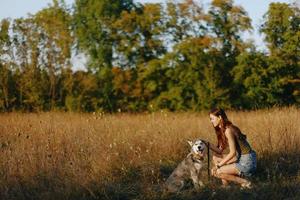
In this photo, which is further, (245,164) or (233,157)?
(245,164)

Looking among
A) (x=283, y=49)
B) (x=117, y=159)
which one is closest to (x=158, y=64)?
(x=283, y=49)

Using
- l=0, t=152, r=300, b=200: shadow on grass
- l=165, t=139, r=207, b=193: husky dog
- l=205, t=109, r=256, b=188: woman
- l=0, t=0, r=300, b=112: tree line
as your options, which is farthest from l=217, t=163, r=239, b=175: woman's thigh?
l=0, t=0, r=300, b=112: tree line

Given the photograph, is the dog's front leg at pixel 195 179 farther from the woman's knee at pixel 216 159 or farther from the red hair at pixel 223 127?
the red hair at pixel 223 127

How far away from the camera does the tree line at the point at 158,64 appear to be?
103 feet

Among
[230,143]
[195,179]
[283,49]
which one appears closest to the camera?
[195,179]

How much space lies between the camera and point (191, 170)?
9.83 meters

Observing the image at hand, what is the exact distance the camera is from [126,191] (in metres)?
9.73

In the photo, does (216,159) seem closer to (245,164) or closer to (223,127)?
(245,164)

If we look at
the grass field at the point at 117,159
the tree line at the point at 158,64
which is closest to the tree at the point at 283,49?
the tree line at the point at 158,64

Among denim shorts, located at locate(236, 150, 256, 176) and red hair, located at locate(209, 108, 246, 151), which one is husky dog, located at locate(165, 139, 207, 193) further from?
denim shorts, located at locate(236, 150, 256, 176)

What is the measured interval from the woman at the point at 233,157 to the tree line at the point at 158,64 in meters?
20.5

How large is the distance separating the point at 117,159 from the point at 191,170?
1541 millimetres

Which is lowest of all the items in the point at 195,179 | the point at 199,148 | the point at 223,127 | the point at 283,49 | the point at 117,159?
the point at 195,179

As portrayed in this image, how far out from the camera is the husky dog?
9.70 meters
